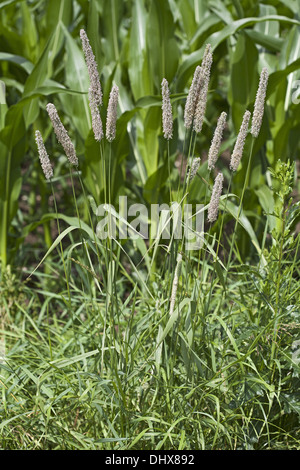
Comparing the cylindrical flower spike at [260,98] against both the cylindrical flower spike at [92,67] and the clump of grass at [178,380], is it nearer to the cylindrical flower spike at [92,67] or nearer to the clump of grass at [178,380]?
the clump of grass at [178,380]

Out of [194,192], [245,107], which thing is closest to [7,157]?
[194,192]

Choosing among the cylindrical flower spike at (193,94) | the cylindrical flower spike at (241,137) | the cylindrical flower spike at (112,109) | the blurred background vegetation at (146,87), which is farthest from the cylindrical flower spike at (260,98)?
the blurred background vegetation at (146,87)

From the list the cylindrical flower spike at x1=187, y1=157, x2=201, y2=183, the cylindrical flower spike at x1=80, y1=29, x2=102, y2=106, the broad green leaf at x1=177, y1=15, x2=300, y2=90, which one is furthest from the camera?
the broad green leaf at x1=177, y1=15, x2=300, y2=90

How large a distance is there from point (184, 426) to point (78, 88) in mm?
1272

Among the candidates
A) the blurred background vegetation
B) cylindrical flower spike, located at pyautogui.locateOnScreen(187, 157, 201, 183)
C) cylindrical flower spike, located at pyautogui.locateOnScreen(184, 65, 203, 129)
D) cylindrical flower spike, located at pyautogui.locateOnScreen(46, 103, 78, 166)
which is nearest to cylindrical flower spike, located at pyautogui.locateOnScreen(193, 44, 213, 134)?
cylindrical flower spike, located at pyautogui.locateOnScreen(184, 65, 203, 129)

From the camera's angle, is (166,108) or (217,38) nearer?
(166,108)

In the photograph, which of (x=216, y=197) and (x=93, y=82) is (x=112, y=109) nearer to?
(x=93, y=82)

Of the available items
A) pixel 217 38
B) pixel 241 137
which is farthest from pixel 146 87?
pixel 241 137

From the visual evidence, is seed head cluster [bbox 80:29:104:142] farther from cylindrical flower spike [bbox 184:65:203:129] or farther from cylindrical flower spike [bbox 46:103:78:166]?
cylindrical flower spike [bbox 184:65:203:129]

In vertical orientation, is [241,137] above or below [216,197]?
above

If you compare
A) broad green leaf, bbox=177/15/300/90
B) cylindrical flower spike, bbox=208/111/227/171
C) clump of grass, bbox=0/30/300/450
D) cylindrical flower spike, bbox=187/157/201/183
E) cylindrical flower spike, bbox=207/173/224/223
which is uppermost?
broad green leaf, bbox=177/15/300/90

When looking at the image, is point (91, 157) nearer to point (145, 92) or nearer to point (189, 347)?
point (145, 92)

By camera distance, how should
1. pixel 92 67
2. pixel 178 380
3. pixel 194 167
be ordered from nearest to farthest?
pixel 92 67 → pixel 194 167 → pixel 178 380
